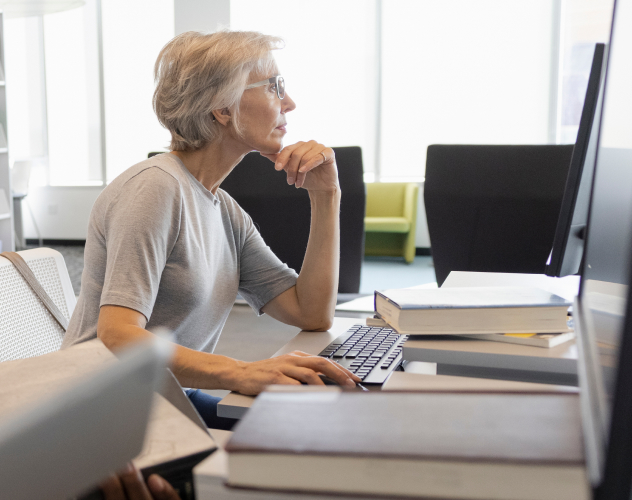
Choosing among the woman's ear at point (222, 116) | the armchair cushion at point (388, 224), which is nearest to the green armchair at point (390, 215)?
the armchair cushion at point (388, 224)

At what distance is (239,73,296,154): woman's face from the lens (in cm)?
128

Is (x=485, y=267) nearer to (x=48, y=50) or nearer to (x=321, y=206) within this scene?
(x=321, y=206)

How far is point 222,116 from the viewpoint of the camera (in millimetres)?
1271

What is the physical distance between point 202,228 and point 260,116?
291mm

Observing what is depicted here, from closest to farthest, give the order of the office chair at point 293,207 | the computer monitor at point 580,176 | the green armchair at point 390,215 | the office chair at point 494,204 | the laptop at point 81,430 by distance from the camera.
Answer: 1. the laptop at point 81,430
2. the computer monitor at point 580,176
3. the office chair at point 494,204
4. the office chair at point 293,207
5. the green armchair at point 390,215

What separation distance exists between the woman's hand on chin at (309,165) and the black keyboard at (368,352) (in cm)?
36

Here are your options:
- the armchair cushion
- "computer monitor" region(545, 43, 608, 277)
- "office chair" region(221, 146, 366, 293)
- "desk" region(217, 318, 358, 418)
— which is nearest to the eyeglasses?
"desk" region(217, 318, 358, 418)

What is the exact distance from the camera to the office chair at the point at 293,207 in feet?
7.16

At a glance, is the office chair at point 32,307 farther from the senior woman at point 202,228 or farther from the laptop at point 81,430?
the laptop at point 81,430

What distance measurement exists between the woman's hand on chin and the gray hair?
0.44ft

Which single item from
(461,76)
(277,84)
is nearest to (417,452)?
(277,84)

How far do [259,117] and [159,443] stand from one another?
932 mm

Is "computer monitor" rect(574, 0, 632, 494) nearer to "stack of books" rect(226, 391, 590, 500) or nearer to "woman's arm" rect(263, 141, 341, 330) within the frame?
"stack of books" rect(226, 391, 590, 500)

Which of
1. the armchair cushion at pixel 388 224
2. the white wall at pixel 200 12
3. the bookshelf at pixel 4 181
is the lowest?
the armchair cushion at pixel 388 224
